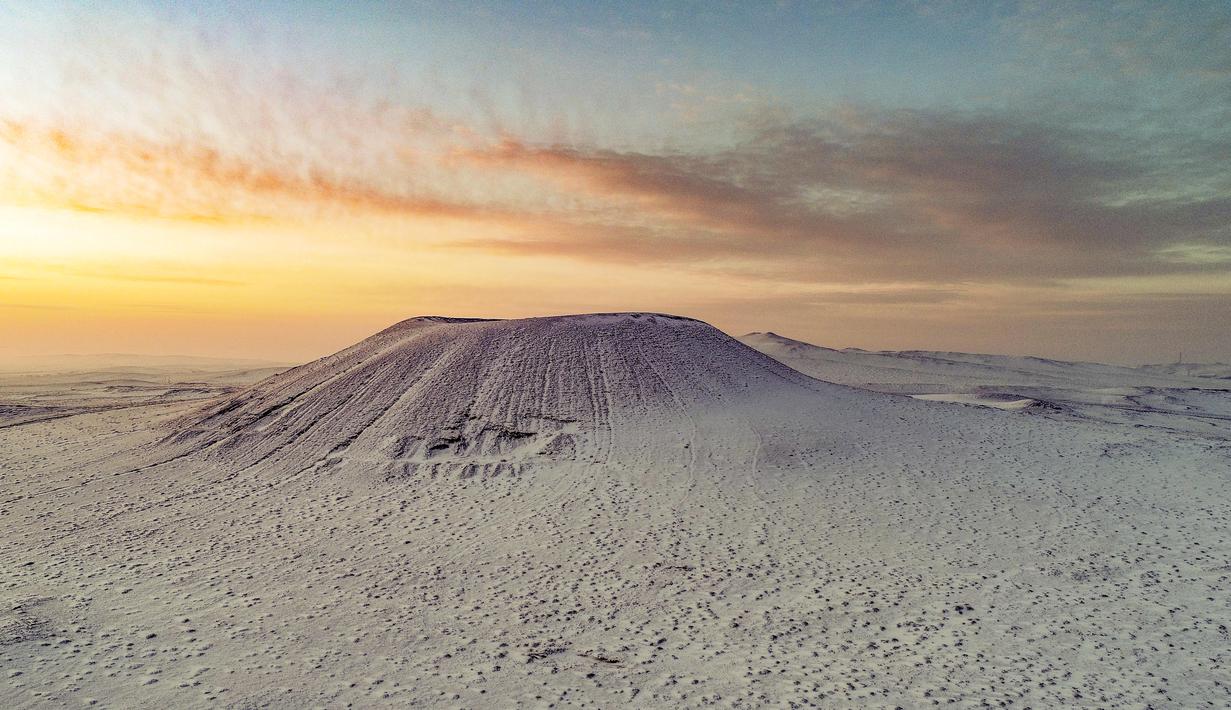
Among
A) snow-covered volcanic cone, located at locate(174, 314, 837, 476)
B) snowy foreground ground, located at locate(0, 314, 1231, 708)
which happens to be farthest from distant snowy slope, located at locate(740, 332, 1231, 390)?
snowy foreground ground, located at locate(0, 314, 1231, 708)

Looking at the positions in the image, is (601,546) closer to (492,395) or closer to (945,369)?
(492,395)

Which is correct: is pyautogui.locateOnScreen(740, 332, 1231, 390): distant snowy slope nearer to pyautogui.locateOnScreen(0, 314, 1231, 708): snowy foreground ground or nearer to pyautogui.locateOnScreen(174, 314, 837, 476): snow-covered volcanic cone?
pyautogui.locateOnScreen(174, 314, 837, 476): snow-covered volcanic cone

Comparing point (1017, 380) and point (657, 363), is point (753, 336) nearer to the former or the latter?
point (1017, 380)

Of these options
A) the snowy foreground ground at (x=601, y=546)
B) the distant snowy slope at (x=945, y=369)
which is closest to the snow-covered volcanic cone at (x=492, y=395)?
the snowy foreground ground at (x=601, y=546)

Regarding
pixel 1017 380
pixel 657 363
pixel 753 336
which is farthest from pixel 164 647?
pixel 753 336

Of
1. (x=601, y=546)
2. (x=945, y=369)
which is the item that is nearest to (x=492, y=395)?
(x=601, y=546)

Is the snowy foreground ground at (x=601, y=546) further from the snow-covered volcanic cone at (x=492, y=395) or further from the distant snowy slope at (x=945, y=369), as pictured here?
the distant snowy slope at (x=945, y=369)
